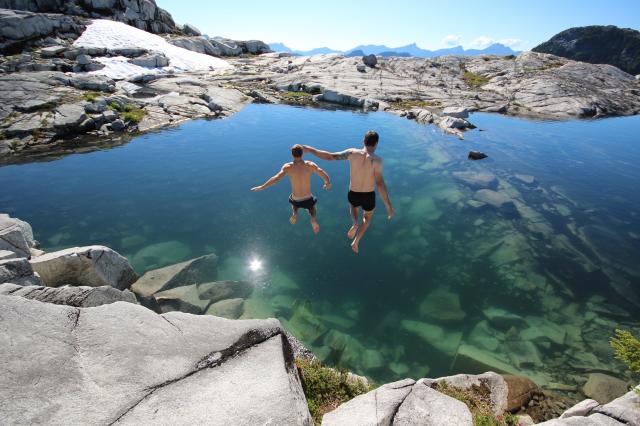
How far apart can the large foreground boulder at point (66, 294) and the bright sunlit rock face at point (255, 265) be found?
773 centimetres

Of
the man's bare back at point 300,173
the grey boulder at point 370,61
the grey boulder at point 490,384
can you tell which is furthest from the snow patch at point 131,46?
the grey boulder at point 490,384

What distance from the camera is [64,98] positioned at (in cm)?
3500

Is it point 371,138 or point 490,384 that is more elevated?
point 371,138

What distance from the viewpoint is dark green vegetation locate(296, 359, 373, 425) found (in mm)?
7617

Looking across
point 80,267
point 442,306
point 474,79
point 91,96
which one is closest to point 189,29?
point 91,96

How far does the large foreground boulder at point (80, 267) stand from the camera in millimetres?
11008

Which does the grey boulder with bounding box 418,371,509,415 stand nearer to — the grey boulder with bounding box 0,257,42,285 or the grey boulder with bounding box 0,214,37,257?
the grey boulder with bounding box 0,257,42,285

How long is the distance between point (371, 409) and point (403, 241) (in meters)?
13.9

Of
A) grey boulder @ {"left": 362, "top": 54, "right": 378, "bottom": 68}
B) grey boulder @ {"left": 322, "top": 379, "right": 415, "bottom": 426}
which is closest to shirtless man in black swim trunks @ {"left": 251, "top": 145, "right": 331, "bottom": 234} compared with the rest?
grey boulder @ {"left": 322, "top": 379, "right": 415, "bottom": 426}

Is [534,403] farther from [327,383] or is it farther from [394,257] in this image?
[394,257]

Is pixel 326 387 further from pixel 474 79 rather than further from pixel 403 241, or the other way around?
pixel 474 79

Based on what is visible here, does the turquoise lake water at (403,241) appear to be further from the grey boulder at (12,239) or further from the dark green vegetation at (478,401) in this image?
the grey boulder at (12,239)

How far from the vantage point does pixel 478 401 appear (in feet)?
28.0

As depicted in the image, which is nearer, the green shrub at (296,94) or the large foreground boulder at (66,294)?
the large foreground boulder at (66,294)
